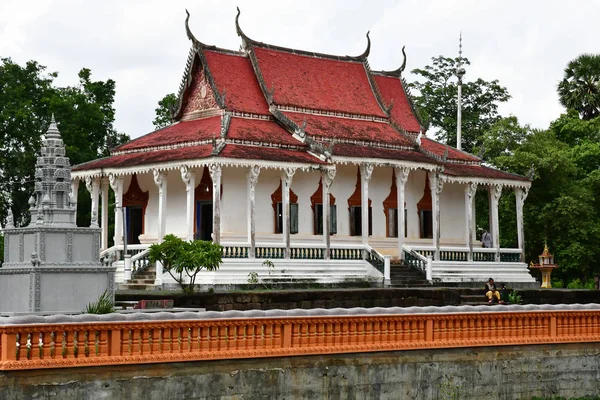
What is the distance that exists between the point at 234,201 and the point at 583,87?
28861 millimetres

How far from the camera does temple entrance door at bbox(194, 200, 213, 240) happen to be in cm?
3738

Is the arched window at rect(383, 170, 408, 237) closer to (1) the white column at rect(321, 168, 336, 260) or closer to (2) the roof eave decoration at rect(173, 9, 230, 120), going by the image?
(1) the white column at rect(321, 168, 336, 260)

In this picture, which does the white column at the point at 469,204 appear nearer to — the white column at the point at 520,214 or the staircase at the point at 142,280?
the white column at the point at 520,214

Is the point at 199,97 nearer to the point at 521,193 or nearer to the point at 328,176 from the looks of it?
the point at 328,176

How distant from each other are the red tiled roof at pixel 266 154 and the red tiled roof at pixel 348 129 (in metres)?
1.97

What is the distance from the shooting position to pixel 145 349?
50.1 ft

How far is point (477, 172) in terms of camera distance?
40969 millimetres

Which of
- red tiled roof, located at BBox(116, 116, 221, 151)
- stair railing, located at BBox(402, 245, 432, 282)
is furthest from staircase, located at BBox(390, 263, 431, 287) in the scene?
red tiled roof, located at BBox(116, 116, 221, 151)

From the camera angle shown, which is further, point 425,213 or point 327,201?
point 425,213

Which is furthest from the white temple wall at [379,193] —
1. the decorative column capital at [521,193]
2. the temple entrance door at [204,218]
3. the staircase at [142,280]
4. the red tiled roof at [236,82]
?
the staircase at [142,280]

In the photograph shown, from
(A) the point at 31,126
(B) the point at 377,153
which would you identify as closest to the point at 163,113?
(A) the point at 31,126

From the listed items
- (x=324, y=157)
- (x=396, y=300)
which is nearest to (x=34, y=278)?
(x=396, y=300)

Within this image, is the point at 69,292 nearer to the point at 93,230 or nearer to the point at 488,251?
the point at 93,230

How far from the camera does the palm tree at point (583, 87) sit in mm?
59375
